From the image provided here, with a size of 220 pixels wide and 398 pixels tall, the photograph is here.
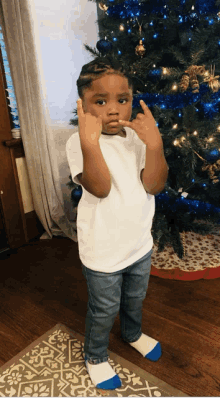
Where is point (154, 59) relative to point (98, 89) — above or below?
above

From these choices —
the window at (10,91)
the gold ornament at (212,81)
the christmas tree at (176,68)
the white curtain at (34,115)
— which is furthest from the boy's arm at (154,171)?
the window at (10,91)

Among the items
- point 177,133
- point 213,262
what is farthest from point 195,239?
point 177,133

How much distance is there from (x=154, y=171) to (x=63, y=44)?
5.64ft

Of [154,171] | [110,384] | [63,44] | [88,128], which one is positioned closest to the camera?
[88,128]

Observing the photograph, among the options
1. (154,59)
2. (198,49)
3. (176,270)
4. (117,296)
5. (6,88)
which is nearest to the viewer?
(117,296)

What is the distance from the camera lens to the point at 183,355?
3.96 ft

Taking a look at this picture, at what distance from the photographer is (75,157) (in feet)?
2.76

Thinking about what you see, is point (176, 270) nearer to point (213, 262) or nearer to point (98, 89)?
point (213, 262)

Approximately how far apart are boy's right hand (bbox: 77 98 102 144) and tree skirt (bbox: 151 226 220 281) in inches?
46.7

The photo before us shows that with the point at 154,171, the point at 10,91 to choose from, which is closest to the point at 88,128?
the point at 154,171

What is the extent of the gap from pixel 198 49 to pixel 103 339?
1339mm

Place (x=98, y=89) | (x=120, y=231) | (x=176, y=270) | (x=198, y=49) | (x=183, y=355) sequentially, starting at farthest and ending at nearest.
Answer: (x=176, y=270), (x=198, y=49), (x=183, y=355), (x=120, y=231), (x=98, y=89)

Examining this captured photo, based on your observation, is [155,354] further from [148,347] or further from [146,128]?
[146,128]

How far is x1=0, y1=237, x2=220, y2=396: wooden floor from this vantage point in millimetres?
1150
